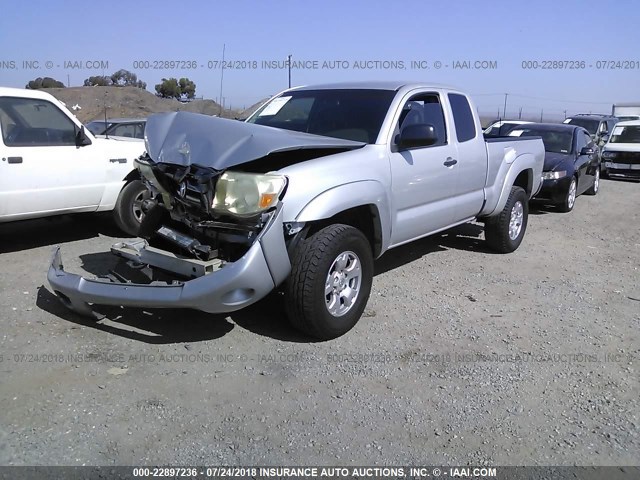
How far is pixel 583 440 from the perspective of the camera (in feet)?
10.3

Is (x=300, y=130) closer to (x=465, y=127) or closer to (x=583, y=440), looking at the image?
(x=465, y=127)

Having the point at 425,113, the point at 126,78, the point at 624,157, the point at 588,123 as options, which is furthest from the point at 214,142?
the point at 126,78

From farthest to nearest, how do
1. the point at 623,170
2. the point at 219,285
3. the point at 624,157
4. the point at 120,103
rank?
the point at 120,103 → the point at 623,170 → the point at 624,157 → the point at 219,285

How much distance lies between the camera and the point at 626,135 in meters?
16.6

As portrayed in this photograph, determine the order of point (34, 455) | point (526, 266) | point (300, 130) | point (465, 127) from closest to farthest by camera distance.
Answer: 1. point (34, 455)
2. point (300, 130)
3. point (465, 127)
4. point (526, 266)

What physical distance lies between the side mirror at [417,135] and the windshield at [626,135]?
14.2 metres

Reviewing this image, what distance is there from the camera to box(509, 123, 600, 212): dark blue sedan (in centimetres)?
1030

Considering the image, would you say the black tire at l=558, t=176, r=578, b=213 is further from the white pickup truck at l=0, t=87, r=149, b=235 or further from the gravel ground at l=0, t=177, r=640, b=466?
the white pickup truck at l=0, t=87, r=149, b=235

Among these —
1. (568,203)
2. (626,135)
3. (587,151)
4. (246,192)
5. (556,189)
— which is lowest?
(568,203)

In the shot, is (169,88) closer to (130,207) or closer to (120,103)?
(120,103)

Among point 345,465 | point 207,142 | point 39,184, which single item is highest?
point 207,142

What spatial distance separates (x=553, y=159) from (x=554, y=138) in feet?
3.59

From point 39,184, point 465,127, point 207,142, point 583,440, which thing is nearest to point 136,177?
point 39,184

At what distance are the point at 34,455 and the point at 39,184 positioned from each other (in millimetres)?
4052
